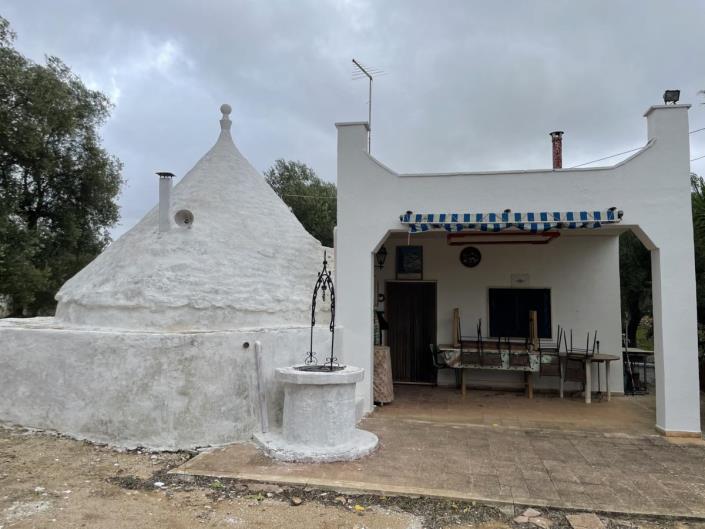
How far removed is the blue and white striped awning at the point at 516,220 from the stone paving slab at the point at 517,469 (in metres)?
2.99

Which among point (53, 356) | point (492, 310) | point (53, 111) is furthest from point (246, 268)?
point (53, 111)

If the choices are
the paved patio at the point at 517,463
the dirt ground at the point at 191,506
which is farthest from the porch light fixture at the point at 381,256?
the dirt ground at the point at 191,506

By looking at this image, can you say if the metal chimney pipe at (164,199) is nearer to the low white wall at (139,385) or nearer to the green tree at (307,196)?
the low white wall at (139,385)

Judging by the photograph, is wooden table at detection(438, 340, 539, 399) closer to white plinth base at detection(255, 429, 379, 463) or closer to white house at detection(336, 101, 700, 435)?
white house at detection(336, 101, 700, 435)

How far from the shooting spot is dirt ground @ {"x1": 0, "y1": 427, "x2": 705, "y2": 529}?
14.0 feet

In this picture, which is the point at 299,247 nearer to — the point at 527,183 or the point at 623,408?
the point at 527,183

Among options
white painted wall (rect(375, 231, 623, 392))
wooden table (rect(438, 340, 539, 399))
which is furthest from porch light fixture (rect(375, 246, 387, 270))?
wooden table (rect(438, 340, 539, 399))

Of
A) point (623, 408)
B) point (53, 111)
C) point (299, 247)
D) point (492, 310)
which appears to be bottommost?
point (623, 408)

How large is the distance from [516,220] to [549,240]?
286 centimetres

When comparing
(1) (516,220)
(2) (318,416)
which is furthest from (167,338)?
(1) (516,220)

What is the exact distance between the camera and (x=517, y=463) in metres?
5.77

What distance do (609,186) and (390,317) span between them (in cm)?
512

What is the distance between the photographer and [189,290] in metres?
6.83

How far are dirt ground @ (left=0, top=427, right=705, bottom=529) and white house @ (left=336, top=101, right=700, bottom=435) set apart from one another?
10.9 ft
